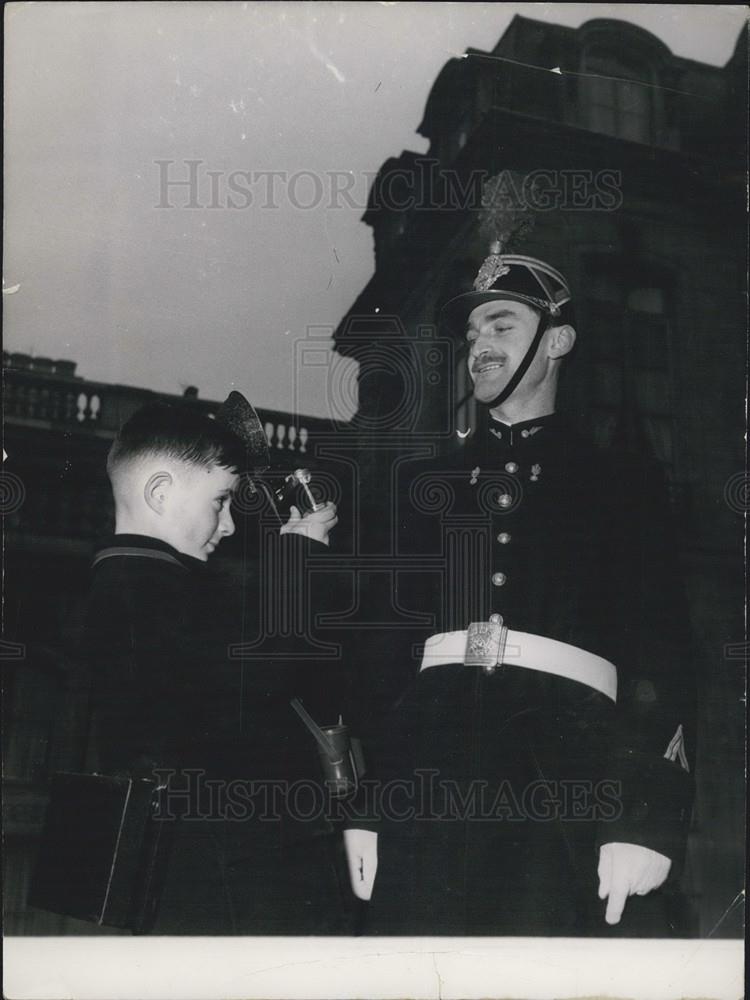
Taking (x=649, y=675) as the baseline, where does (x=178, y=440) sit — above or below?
above

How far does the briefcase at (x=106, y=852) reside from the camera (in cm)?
301

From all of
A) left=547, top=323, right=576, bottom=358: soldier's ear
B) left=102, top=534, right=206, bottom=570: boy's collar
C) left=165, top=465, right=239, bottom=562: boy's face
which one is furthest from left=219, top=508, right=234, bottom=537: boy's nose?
left=547, top=323, right=576, bottom=358: soldier's ear

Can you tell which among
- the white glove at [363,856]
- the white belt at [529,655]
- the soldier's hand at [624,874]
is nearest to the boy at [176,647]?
the white glove at [363,856]

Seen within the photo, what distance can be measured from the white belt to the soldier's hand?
1.41ft

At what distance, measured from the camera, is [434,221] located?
10.6 ft

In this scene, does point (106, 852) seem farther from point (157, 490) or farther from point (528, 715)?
point (528, 715)

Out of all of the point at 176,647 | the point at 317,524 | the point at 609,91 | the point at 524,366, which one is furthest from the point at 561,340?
the point at 176,647

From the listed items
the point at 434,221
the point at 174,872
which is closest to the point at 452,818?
the point at 174,872

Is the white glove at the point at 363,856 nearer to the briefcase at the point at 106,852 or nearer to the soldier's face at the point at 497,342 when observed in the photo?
the briefcase at the point at 106,852

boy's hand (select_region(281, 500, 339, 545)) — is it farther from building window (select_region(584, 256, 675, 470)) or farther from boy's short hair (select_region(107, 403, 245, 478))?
building window (select_region(584, 256, 675, 470))

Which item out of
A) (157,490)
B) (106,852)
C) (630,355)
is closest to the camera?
(106,852)

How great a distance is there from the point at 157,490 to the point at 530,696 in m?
1.22

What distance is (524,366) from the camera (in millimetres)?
3164

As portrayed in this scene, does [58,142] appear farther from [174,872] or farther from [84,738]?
[174,872]
